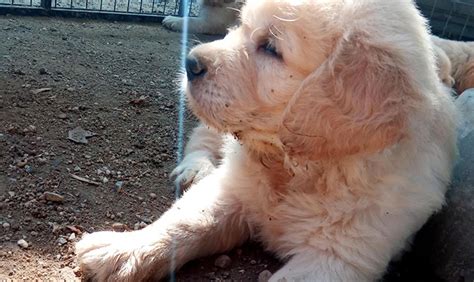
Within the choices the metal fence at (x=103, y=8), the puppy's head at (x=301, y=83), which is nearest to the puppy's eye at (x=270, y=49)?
the puppy's head at (x=301, y=83)

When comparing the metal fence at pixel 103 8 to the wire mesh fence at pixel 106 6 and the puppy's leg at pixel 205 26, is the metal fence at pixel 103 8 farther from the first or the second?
the puppy's leg at pixel 205 26

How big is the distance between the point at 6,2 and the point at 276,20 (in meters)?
4.40

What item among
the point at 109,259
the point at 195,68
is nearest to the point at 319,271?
the point at 109,259

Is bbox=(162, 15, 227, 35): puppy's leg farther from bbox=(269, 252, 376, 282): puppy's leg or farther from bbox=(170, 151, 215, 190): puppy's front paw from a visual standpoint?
bbox=(269, 252, 376, 282): puppy's leg

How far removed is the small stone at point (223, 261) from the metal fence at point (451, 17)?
461 cm

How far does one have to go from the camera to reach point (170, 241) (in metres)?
2.60

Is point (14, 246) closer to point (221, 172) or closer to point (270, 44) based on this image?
point (221, 172)

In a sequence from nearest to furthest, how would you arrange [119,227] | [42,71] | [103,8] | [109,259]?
[109,259], [119,227], [42,71], [103,8]

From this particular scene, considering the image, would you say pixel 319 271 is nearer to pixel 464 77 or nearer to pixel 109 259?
pixel 109 259

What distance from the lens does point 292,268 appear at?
8.09ft

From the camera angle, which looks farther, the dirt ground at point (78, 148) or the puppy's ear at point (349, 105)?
the dirt ground at point (78, 148)

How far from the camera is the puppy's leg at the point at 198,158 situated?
342 centimetres

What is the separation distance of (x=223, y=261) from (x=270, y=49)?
1027 mm


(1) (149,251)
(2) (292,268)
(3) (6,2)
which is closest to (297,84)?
(2) (292,268)
